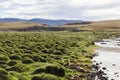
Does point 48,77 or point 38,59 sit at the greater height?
point 48,77

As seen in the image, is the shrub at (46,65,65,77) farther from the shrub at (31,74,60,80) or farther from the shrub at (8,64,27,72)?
the shrub at (8,64,27,72)

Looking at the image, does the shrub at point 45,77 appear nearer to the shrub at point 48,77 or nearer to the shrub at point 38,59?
the shrub at point 48,77

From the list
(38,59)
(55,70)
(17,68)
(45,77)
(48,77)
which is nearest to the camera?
(45,77)

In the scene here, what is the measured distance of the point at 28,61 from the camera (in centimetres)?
5228

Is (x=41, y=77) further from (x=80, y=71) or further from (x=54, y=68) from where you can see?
(x=80, y=71)

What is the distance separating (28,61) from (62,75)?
1181cm

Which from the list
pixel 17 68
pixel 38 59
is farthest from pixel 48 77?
pixel 38 59

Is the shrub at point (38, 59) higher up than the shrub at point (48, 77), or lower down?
lower down

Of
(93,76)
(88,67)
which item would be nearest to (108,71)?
(88,67)

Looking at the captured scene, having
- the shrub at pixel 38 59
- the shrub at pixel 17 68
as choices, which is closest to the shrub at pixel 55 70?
the shrub at pixel 17 68

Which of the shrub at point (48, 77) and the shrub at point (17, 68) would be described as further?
the shrub at point (17, 68)

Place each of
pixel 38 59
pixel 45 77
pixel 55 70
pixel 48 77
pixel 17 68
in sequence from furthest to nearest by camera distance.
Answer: pixel 38 59, pixel 17 68, pixel 55 70, pixel 48 77, pixel 45 77

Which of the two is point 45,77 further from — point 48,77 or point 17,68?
point 17,68

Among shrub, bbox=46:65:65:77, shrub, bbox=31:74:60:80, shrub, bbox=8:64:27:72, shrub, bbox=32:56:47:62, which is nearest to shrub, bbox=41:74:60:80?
shrub, bbox=31:74:60:80
